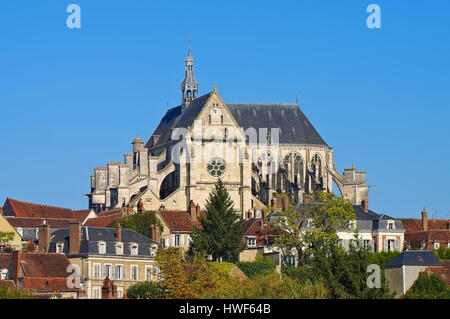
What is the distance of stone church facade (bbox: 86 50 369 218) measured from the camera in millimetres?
108438

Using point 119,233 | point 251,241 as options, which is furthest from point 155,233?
point 251,241

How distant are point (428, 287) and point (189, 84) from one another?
56962 millimetres

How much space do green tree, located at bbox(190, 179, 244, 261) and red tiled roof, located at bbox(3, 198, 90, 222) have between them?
1419cm

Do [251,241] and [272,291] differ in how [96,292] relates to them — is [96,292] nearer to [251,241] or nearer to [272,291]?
[251,241]

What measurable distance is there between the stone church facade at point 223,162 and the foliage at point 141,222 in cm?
901

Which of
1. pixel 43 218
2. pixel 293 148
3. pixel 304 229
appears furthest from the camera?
pixel 293 148

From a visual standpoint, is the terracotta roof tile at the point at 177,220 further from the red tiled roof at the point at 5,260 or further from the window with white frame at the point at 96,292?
the red tiled roof at the point at 5,260

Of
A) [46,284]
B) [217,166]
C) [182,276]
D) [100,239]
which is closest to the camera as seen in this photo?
[182,276]

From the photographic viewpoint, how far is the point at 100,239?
267 feet

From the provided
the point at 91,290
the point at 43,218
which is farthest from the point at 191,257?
the point at 43,218

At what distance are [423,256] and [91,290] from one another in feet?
61.0

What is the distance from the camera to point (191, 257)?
8500cm

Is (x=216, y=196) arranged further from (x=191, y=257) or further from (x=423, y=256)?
(x=423, y=256)

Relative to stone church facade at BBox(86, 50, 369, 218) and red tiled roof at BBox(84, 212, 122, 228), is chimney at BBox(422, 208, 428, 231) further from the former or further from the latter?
red tiled roof at BBox(84, 212, 122, 228)
